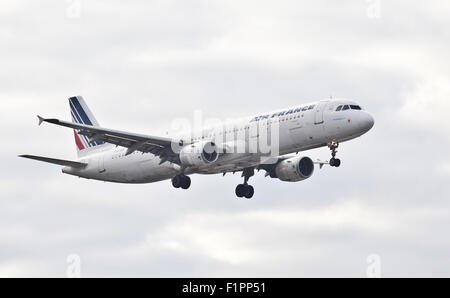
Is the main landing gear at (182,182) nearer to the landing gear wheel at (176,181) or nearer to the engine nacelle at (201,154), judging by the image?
the landing gear wheel at (176,181)

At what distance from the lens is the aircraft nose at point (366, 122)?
240 feet

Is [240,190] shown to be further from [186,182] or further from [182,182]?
[182,182]

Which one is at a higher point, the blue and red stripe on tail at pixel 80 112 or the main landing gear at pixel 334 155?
the blue and red stripe on tail at pixel 80 112

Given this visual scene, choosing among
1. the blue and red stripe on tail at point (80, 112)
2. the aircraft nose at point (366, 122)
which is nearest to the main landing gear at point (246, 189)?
the aircraft nose at point (366, 122)

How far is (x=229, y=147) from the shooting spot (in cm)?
7700

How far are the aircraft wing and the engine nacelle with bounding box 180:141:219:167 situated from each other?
8.61ft

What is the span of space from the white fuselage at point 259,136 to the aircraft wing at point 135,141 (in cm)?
103

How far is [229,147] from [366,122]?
398 inches

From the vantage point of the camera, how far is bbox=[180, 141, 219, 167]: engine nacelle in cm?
7650

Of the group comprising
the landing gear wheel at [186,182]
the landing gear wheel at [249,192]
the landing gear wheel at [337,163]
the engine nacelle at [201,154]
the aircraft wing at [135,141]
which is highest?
the aircraft wing at [135,141]

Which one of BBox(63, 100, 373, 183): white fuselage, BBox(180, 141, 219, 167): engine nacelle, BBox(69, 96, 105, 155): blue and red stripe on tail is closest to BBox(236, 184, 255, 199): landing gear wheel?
BBox(63, 100, 373, 183): white fuselage

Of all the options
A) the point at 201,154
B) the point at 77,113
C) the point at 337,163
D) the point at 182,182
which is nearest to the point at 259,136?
the point at 201,154
